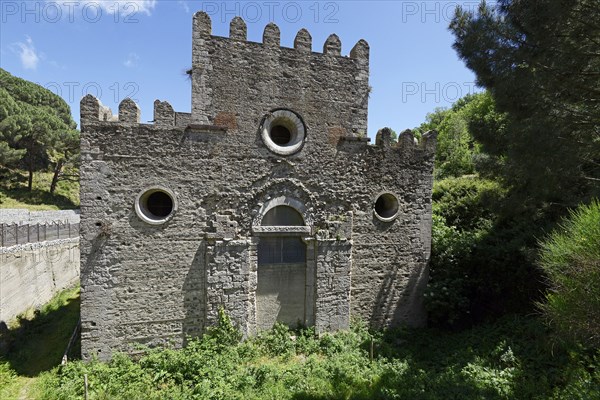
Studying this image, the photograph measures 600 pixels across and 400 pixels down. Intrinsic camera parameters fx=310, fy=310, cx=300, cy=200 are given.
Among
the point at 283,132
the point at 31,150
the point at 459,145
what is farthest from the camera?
the point at 31,150

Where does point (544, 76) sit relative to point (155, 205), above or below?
above

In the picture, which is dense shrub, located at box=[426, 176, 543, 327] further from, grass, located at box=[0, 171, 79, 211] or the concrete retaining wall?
grass, located at box=[0, 171, 79, 211]

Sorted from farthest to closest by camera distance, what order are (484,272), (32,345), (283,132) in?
(484,272) → (283,132) → (32,345)

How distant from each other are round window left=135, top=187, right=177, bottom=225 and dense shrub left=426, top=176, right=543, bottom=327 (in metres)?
8.20

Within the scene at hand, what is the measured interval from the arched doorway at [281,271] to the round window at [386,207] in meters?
2.79

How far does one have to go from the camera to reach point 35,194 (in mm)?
27703

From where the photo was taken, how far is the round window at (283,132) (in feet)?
28.6

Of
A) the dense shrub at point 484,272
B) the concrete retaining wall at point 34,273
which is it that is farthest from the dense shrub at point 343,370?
the concrete retaining wall at point 34,273

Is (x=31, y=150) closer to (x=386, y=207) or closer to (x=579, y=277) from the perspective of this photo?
(x=386, y=207)

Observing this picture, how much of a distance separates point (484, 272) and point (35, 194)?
34.6 metres

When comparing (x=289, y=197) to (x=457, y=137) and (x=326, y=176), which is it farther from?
(x=457, y=137)

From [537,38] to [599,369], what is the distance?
6789 millimetres

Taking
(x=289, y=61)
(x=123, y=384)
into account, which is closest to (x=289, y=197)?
(x=289, y=61)

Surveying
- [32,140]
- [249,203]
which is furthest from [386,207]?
[32,140]
